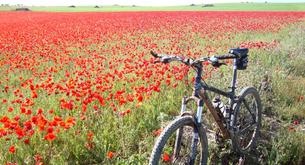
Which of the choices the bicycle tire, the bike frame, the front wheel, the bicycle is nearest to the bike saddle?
the bicycle

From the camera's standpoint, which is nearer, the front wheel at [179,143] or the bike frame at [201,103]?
the front wheel at [179,143]

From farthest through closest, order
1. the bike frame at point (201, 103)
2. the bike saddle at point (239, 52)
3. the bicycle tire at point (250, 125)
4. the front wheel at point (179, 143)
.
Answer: the bicycle tire at point (250, 125) → the bike saddle at point (239, 52) → the bike frame at point (201, 103) → the front wheel at point (179, 143)

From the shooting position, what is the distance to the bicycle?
3.22m

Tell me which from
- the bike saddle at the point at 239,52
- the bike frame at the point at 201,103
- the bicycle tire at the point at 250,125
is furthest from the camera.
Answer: the bicycle tire at the point at 250,125

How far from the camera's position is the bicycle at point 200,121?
3.22 metres

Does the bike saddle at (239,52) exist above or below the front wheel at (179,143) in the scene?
above

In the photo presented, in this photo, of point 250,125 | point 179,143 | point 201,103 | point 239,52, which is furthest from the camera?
point 250,125

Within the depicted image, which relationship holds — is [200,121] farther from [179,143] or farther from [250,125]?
[250,125]

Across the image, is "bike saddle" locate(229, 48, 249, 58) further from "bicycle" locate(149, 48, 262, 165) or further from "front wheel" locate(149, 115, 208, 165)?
"front wheel" locate(149, 115, 208, 165)

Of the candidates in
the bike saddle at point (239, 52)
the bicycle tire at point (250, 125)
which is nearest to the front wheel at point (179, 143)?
the bicycle tire at point (250, 125)

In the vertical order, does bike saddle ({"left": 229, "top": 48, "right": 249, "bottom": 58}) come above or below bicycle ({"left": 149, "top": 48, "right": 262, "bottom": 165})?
above

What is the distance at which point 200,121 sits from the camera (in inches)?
136

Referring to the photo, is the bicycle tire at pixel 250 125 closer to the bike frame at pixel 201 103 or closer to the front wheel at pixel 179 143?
the bike frame at pixel 201 103

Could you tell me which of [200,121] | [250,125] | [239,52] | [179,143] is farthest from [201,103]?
[250,125]
